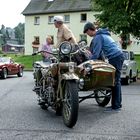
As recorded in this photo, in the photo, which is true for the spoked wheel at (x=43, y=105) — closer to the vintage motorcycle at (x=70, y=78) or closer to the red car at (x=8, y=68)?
the vintage motorcycle at (x=70, y=78)

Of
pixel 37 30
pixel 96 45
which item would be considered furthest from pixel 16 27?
pixel 96 45

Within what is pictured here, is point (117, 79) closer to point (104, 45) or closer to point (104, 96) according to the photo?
point (104, 96)

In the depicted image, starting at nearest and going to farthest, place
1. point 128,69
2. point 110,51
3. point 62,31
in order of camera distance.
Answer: point 110,51
point 62,31
point 128,69

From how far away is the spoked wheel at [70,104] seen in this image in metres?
7.73

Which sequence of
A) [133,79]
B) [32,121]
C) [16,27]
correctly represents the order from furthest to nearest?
[16,27] < [133,79] < [32,121]

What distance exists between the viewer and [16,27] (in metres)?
179

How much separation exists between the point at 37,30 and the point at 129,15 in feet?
150

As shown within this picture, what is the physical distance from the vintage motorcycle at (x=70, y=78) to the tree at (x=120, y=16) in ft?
52.1

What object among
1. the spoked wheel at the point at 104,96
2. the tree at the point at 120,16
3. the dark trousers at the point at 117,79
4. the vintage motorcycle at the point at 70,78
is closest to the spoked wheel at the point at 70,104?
the vintage motorcycle at the point at 70,78

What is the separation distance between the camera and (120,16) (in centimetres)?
2539

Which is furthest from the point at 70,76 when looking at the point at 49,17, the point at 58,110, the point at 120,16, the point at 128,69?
the point at 49,17

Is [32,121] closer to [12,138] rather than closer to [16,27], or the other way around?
[12,138]

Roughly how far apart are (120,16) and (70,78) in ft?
58.7

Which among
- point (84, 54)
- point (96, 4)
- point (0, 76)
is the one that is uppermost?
point (96, 4)
